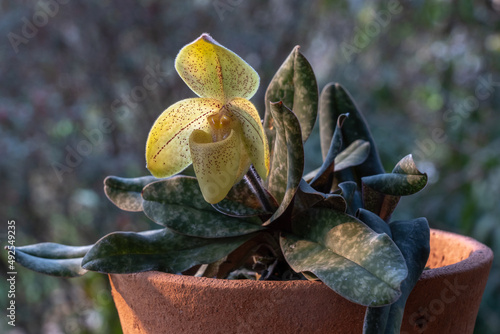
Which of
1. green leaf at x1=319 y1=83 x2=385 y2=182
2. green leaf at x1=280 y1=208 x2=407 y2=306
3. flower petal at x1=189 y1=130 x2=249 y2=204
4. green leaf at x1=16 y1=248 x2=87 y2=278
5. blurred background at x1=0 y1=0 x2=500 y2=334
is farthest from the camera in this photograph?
blurred background at x1=0 y1=0 x2=500 y2=334

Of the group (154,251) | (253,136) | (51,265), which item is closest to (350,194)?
(253,136)

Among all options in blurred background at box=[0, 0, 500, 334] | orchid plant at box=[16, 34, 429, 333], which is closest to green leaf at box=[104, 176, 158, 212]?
orchid plant at box=[16, 34, 429, 333]

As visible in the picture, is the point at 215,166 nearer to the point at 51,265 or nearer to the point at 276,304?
the point at 276,304

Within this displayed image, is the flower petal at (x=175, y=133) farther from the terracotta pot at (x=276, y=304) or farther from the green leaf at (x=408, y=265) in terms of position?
the green leaf at (x=408, y=265)

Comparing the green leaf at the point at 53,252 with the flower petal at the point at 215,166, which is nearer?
the flower petal at the point at 215,166

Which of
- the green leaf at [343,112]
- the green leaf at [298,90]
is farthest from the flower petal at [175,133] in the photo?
the green leaf at [343,112]

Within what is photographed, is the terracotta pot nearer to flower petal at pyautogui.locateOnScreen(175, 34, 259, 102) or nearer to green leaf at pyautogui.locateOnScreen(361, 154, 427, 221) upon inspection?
green leaf at pyautogui.locateOnScreen(361, 154, 427, 221)

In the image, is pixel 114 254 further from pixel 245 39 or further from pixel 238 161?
pixel 245 39
